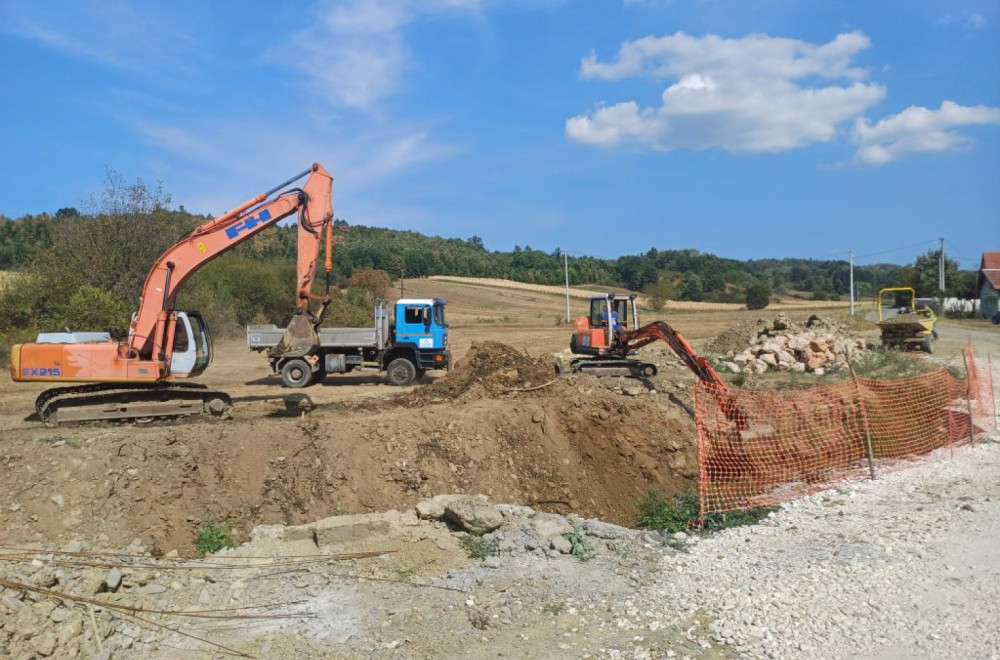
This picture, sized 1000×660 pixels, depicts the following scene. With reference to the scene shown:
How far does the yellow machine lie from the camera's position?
22.2 m

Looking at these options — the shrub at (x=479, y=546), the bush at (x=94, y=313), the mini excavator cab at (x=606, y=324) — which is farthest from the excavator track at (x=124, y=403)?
the bush at (x=94, y=313)

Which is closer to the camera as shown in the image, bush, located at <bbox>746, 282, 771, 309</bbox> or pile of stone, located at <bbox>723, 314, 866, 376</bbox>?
pile of stone, located at <bbox>723, 314, 866, 376</bbox>

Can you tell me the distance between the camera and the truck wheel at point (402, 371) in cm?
1702

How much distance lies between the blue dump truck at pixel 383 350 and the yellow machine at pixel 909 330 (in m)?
14.8

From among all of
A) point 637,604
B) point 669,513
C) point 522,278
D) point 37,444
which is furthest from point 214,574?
point 522,278

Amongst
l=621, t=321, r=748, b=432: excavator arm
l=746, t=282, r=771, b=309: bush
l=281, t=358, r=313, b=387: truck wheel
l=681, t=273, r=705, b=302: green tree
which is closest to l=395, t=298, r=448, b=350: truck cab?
l=281, t=358, r=313, b=387: truck wheel

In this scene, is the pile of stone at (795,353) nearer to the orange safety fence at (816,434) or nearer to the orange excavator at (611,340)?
the orange excavator at (611,340)

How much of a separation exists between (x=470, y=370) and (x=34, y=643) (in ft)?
32.7

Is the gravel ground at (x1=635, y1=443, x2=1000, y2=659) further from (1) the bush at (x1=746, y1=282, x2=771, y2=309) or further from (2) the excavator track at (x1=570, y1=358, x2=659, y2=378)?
(1) the bush at (x1=746, y1=282, x2=771, y2=309)

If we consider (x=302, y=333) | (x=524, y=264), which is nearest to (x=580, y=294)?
(x=524, y=264)

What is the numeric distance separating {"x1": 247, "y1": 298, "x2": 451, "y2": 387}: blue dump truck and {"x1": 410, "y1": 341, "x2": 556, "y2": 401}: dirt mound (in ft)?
6.13

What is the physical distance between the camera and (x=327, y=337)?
17.0 metres

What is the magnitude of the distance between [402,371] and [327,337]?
1.93m

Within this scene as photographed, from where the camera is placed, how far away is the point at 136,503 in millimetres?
8227
